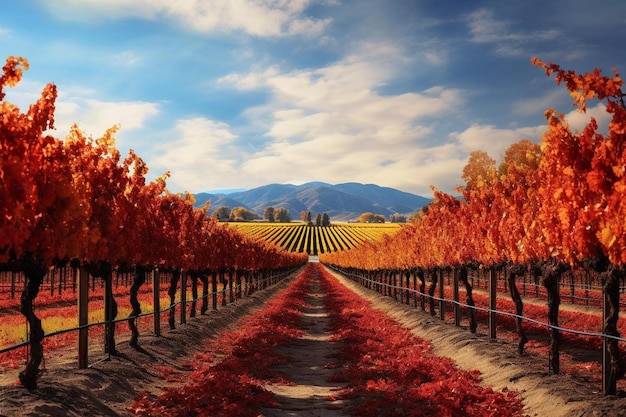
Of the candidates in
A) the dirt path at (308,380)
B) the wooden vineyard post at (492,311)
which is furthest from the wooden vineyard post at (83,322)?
the wooden vineyard post at (492,311)

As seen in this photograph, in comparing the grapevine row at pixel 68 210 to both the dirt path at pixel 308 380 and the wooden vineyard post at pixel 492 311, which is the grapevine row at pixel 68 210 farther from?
the wooden vineyard post at pixel 492 311

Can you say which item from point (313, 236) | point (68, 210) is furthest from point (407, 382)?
point (313, 236)

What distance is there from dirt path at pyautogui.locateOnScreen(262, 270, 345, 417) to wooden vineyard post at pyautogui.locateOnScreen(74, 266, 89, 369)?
4633mm

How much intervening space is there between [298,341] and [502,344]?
8378 millimetres

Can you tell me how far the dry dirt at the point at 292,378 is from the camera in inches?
395

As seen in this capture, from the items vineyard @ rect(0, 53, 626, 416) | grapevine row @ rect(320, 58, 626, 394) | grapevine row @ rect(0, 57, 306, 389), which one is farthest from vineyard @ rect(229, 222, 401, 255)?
grapevine row @ rect(320, 58, 626, 394)

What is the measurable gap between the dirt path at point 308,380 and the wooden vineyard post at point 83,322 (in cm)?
463

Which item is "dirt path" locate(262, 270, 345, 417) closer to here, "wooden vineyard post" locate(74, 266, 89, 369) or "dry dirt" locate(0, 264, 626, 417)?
"dry dirt" locate(0, 264, 626, 417)

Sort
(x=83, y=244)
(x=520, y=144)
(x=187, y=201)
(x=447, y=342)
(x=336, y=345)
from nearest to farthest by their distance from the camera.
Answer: (x=83, y=244), (x=447, y=342), (x=336, y=345), (x=187, y=201), (x=520, y=144)

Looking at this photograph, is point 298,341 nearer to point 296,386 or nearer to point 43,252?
point 296,386

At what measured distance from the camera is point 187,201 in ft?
86.7

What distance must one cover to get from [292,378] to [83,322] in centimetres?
588

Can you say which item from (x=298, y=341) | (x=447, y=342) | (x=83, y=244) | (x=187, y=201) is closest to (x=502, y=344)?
(x=447, y=342)

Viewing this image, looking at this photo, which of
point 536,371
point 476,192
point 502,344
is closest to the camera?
point 536,371
